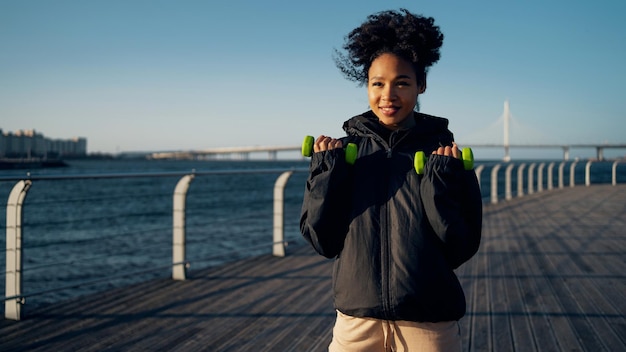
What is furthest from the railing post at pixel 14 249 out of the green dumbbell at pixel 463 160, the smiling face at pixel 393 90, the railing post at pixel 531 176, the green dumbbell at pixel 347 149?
the railing post at pixel 531 176

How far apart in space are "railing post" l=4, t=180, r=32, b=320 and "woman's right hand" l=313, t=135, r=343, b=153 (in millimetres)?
2379

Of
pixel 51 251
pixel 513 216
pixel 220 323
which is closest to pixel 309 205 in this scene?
pixel 220 323

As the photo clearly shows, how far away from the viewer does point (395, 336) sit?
1215mm

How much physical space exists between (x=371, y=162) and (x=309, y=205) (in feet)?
0.65

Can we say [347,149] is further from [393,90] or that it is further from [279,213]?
[279,213]

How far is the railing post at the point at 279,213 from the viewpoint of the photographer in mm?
4941

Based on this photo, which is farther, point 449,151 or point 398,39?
point 398,39

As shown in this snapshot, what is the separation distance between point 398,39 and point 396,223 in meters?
0.51

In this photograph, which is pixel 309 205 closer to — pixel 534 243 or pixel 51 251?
pixel 534 243

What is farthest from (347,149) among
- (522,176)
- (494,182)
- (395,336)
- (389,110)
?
(522,176)

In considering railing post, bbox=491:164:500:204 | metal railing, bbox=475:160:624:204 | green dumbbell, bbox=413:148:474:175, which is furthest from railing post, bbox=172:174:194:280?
railing post, bbox=491:164:500:204

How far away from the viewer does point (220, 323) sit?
2.85 metres

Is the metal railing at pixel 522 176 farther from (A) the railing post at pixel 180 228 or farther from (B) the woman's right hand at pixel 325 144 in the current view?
(B) the woman's right hand at pixel 325 144

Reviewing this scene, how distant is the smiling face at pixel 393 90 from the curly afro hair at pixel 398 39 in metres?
0.03
